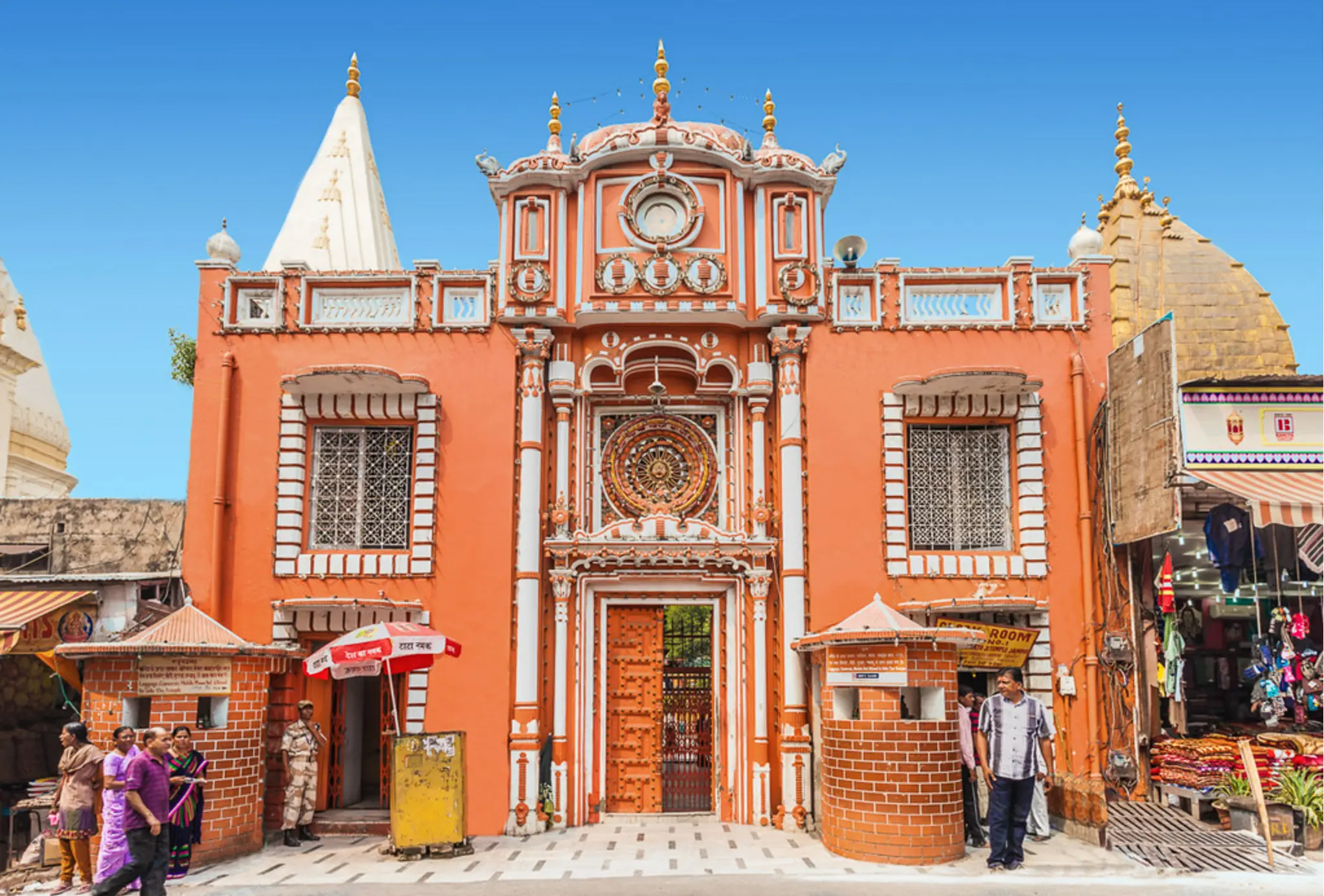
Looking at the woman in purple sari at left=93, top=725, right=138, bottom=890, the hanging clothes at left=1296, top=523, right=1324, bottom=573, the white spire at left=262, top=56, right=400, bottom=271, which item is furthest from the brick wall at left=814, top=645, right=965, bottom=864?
the white spire at left=262, top=56, right=400, bottom=271

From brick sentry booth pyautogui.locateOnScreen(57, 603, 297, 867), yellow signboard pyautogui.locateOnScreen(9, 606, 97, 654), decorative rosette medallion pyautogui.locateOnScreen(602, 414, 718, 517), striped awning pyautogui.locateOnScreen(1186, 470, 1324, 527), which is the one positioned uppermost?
decorative rosette medallion pyautogui.locateOnScreen(602, 414, 718, 517)

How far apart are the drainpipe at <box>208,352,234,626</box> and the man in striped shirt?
9.72 metres

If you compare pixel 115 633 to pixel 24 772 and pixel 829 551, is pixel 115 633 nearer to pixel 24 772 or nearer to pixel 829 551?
pixel 24 772

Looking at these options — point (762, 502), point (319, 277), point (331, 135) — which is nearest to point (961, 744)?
point (762, 502)

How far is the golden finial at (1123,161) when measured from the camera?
64.5 feet

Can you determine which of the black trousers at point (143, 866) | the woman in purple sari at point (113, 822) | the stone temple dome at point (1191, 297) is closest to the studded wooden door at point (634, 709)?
the black trousers at point (143, 866)

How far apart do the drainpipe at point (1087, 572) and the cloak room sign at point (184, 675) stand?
Answer: 34.3 feet

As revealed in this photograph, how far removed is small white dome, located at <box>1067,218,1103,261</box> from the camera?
15359mm

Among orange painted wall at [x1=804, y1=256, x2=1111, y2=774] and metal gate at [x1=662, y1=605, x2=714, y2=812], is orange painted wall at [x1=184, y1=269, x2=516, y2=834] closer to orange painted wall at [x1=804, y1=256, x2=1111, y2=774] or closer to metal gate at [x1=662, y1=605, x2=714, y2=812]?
metal gate at [x1=662, y1=605, x2=714, y2=812]

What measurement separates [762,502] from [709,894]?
18.8 feet

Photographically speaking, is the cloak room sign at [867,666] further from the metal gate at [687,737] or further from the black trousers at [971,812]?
the metal gate at [687,737]

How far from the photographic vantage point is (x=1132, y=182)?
19.6 metres

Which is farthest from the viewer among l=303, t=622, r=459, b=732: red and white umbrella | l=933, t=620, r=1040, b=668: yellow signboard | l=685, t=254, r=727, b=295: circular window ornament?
l=685, t=254, r=727, b=295: circular window ornament

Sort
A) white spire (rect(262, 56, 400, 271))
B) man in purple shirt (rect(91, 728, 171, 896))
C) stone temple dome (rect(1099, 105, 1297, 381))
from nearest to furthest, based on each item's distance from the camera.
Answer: man in purple shirt (rect(91, 728, 171, 896)) → stone temple dome (rect(1099, 105, 1297, 381)) → white spire (rect(262, 56, 400, 271))
